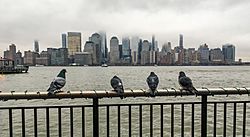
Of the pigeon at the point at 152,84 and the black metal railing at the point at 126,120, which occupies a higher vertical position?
the pigeon at the point at 152,84

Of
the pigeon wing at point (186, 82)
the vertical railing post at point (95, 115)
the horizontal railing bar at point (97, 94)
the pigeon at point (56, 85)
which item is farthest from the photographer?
the pigeon wing at point (186, 82)

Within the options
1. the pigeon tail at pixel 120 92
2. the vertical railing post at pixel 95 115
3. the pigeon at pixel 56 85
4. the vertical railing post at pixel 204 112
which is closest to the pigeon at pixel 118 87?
the pigeon tail at pixel 120 92

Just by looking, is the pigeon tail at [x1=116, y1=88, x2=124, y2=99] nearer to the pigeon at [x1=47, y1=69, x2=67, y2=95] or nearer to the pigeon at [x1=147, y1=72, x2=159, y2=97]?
the pigeon at [x1=147, y1=72, x2=159, y2=97]

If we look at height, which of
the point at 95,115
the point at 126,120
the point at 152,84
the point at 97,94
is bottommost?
the point at 126,120

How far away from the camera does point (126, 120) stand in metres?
16.9

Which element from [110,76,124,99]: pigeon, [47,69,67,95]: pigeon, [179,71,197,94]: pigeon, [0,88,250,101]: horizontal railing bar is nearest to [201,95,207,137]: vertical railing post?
[0,88,250,101]: horizontal railing bar

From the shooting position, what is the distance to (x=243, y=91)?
4.38 metres

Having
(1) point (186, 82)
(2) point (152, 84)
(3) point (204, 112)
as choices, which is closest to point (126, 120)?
(3) point (204, 112)

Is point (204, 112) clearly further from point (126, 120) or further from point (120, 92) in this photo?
point (126, 120)

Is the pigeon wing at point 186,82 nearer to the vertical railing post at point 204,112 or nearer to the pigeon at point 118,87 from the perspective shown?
the vertical railing post at point 204,112

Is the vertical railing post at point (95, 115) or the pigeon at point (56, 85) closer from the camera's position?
the pigeon at point (56, 85)

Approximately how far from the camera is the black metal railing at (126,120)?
4191 millimetres

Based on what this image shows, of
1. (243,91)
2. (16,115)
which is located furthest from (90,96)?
(16,115)

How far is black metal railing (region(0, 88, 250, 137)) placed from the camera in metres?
4.19
